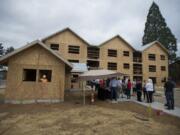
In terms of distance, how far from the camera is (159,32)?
147 feet

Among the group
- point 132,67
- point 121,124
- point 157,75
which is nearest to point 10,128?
point 121,124

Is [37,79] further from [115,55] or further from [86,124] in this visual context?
[115,55]

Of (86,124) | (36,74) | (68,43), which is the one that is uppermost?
(68,43)

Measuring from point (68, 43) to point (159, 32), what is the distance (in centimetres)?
2441

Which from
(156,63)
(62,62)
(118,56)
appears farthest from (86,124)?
(156,63)

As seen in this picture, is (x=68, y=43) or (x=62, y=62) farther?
(x=68, y=43)

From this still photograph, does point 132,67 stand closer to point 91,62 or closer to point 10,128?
point 91,62

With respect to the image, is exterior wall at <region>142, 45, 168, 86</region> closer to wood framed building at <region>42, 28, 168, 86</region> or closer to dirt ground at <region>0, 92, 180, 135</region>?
wood framed building at <region>42, 28, 168, 86</region>

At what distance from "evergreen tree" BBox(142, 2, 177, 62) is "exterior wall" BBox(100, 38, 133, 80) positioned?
12.1 m

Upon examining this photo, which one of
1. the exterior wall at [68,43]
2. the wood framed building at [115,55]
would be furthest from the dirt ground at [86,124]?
the exterior wall at [68,43]

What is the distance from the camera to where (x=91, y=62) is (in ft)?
116

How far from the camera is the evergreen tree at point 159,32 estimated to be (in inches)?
1752

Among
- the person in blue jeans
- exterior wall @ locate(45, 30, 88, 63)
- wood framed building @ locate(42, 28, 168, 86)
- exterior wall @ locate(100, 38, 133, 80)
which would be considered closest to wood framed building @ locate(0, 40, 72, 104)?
the person in blue jeans

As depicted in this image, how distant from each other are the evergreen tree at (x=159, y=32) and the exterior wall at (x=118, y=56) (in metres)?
12.1
